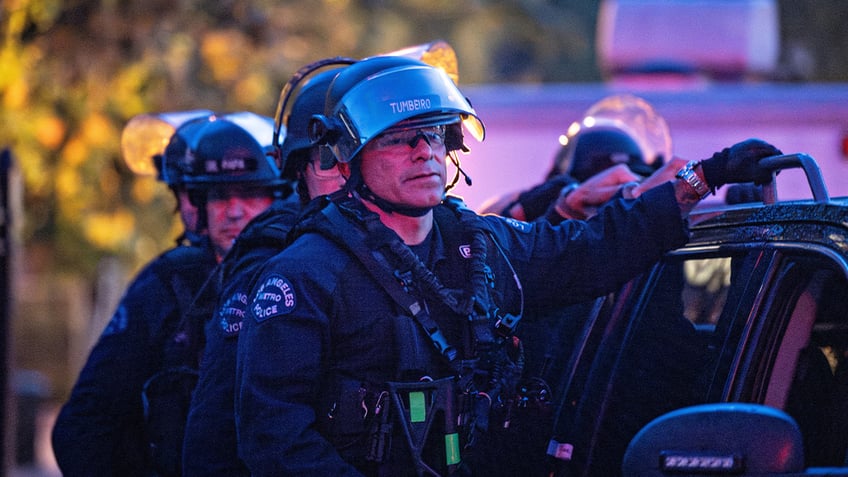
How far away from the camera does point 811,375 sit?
288 cm

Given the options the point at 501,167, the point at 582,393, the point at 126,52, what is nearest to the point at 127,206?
the point at 126,52

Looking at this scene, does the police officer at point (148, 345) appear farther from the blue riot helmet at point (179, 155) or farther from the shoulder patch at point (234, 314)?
the shoulder patch at point (234, 314)

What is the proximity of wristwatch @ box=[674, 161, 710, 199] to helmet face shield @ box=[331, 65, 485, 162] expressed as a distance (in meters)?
0.56

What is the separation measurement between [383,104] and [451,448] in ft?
2.79

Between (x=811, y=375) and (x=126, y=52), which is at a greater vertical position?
(x=126, y=52)

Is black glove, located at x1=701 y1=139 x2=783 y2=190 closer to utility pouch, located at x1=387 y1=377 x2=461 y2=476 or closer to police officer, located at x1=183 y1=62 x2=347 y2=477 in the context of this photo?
utility pouch, located at x1=387 y1=377 x2=461 y2=476

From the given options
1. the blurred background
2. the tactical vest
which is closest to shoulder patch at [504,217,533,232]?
the tactical vest

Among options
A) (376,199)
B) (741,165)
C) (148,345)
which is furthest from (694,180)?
(148,345)

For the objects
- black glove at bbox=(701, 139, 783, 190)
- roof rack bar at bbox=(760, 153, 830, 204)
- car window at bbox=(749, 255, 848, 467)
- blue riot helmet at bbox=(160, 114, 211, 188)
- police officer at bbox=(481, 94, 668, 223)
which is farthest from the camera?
blue riot helmet at bbox=(160, 114, 211, 188)

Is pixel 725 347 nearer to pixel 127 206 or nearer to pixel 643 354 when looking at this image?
pixel 643 354

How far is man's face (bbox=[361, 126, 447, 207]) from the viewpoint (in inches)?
130

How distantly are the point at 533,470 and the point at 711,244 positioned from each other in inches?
28.8

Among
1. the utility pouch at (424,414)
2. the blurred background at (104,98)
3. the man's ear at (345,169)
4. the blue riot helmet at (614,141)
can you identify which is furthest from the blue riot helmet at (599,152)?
the blurred background at (104,98)

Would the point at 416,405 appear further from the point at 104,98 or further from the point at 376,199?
the point at 104,98
